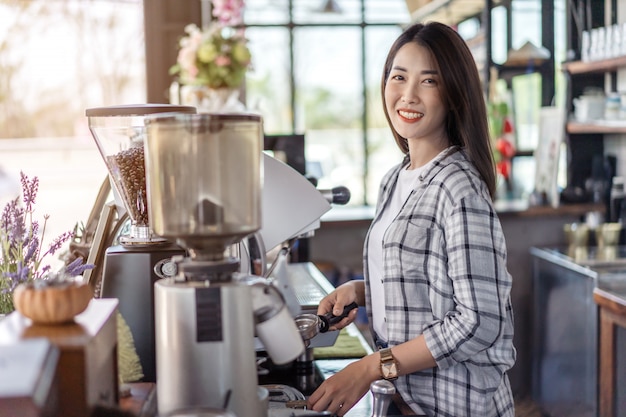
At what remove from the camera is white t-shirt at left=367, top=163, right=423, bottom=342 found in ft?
5.61

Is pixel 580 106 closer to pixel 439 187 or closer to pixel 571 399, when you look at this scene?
pixel 571 399

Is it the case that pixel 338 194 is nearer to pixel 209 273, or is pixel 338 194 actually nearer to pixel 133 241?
pixel 133 241

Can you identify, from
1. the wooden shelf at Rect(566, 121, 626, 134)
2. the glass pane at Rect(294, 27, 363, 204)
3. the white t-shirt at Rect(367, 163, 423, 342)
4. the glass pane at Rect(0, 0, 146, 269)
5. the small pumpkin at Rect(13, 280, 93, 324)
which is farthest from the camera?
the glass pane at Rect(0, 0, 146, 269)

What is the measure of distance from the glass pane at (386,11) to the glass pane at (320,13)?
109 millimetres

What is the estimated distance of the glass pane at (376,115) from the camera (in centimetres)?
798

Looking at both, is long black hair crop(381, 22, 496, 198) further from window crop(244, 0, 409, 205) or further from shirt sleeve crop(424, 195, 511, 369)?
window crop(244, 0, 409, 205)

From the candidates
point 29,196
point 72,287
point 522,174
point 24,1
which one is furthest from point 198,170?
point 24,1

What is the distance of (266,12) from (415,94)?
629cm

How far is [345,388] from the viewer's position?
144cm

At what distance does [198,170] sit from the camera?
3.26 feet

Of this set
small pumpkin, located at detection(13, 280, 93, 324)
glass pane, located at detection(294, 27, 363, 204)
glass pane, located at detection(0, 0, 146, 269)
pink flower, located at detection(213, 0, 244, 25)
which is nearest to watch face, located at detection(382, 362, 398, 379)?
small pumpkin, located at detection(13, 280, 93, 324)

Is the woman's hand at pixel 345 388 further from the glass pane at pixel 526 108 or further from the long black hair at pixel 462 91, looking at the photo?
the glass pane at pixel 526 108

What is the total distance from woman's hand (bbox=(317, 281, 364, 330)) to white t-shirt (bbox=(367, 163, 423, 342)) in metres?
0.07

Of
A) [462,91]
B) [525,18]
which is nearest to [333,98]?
[525,18]
